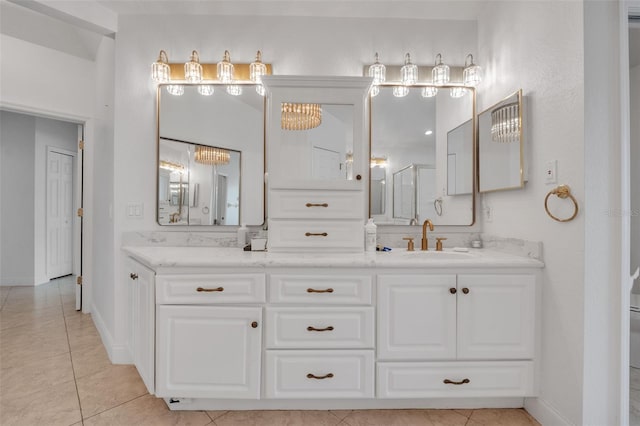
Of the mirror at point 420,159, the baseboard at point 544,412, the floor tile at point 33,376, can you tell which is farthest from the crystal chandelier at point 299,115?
the floor tile at point 33,376

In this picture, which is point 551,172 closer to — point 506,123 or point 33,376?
point 506,123

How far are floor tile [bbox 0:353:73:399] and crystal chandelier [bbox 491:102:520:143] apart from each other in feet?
10.2

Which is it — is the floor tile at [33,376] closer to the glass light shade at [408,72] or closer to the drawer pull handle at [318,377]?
the drawer pull handle at [318,377]

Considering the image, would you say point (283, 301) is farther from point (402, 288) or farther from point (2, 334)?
point (2, 334)

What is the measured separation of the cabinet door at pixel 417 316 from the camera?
1.62 meters

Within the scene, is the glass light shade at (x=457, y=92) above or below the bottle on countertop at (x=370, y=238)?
above

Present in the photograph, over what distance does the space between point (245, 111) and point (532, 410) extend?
251 cm

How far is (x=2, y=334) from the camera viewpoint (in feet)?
8.70

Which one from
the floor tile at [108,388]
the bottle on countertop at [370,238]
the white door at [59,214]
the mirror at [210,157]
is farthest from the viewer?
the white door at [59,214]

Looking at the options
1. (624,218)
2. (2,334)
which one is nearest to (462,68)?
(624,218)

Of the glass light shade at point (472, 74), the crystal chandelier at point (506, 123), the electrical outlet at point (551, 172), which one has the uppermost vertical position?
the glass light shade at point (472, 74)

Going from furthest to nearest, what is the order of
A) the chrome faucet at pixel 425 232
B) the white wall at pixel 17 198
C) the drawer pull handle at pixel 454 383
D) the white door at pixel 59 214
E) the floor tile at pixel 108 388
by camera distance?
the white door at pixel 59 214
the white wall at pixel 17 198
the chrome faucet at pixel 425 232
the floor tile at pixel 108 388
the drawer pull handle at pixel 454 383

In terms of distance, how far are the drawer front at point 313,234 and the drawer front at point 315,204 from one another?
38 mm

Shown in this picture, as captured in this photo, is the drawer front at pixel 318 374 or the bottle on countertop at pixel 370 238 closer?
the drawer front at pixel 318 374
